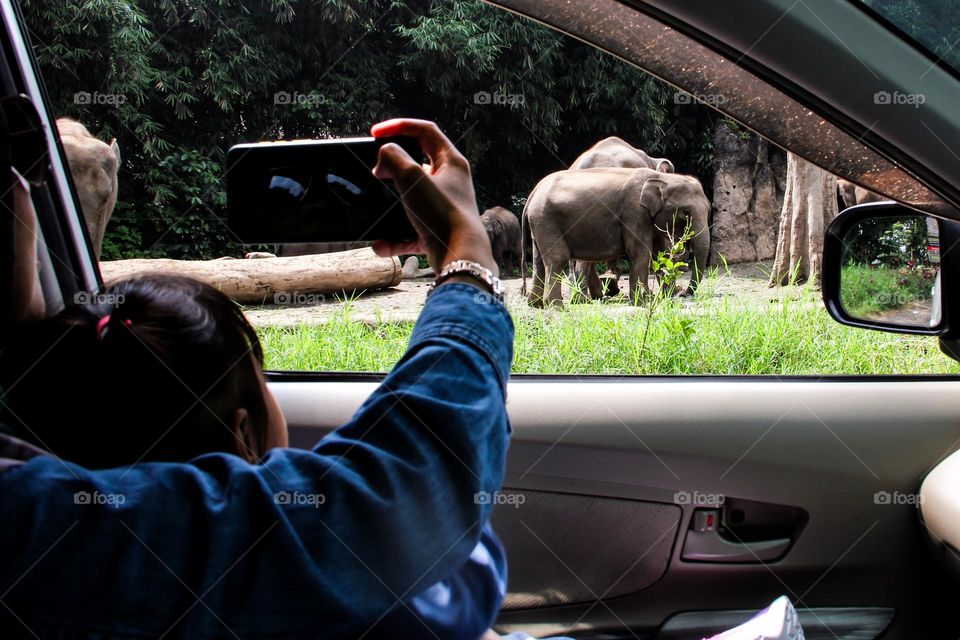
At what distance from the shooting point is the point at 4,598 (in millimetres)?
500

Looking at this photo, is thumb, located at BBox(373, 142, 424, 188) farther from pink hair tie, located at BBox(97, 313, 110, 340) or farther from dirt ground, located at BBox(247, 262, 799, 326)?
dirt ground, located at BBox(247, 262, 799, 326)

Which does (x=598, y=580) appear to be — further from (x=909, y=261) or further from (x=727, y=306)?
(x=727, y=306)

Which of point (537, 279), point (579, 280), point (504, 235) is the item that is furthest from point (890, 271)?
point (504, 235)

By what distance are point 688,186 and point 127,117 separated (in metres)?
2.84

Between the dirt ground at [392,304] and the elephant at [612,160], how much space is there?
1.61 ft

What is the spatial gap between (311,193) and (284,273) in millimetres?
2771

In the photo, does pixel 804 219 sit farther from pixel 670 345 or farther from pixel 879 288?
pixel 879 288

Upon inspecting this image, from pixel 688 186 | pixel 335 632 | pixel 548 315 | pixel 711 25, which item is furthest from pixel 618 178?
pixel 335 632

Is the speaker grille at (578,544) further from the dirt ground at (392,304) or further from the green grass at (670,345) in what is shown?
the dirt ground at (392,304)

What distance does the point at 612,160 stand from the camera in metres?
4.34

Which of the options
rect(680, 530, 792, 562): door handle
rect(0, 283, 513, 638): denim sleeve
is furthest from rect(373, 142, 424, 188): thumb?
rect(680, 530, 792, 562): door handle

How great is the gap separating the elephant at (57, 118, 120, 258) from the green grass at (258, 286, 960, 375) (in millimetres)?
539

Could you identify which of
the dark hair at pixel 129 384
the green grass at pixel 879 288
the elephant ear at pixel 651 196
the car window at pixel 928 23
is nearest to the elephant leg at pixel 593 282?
the elephant ear at pixel 651 196

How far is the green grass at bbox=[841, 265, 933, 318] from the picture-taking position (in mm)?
1366
